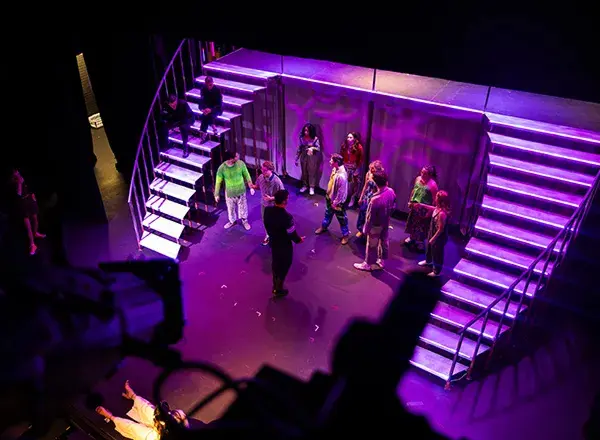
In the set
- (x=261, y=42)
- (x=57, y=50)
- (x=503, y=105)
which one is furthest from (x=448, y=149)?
(x=57, y=50)

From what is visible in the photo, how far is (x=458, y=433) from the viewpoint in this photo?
212 inches

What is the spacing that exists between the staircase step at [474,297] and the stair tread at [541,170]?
5.66ft

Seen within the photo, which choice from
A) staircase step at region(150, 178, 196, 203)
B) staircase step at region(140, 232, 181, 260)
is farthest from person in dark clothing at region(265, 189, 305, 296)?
staircase step at region(150, 178, 196, 203)

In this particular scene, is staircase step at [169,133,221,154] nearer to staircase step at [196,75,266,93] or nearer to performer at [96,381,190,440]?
staircase step at [196,75,266,93]

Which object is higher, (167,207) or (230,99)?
(230,99)

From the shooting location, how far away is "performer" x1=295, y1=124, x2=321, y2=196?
8770 mm

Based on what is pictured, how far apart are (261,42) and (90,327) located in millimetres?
4417

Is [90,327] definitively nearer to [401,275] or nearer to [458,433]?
[458,433]

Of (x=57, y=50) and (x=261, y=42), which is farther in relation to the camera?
(x=57, y=50)

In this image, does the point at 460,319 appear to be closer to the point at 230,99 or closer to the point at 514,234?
the point at 514,234

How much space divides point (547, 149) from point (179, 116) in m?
5.59

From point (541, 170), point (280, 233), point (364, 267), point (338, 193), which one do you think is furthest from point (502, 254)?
point (280, 233)

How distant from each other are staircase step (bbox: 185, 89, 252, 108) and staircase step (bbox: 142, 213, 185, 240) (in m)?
2.32

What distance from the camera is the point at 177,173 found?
8.52m
